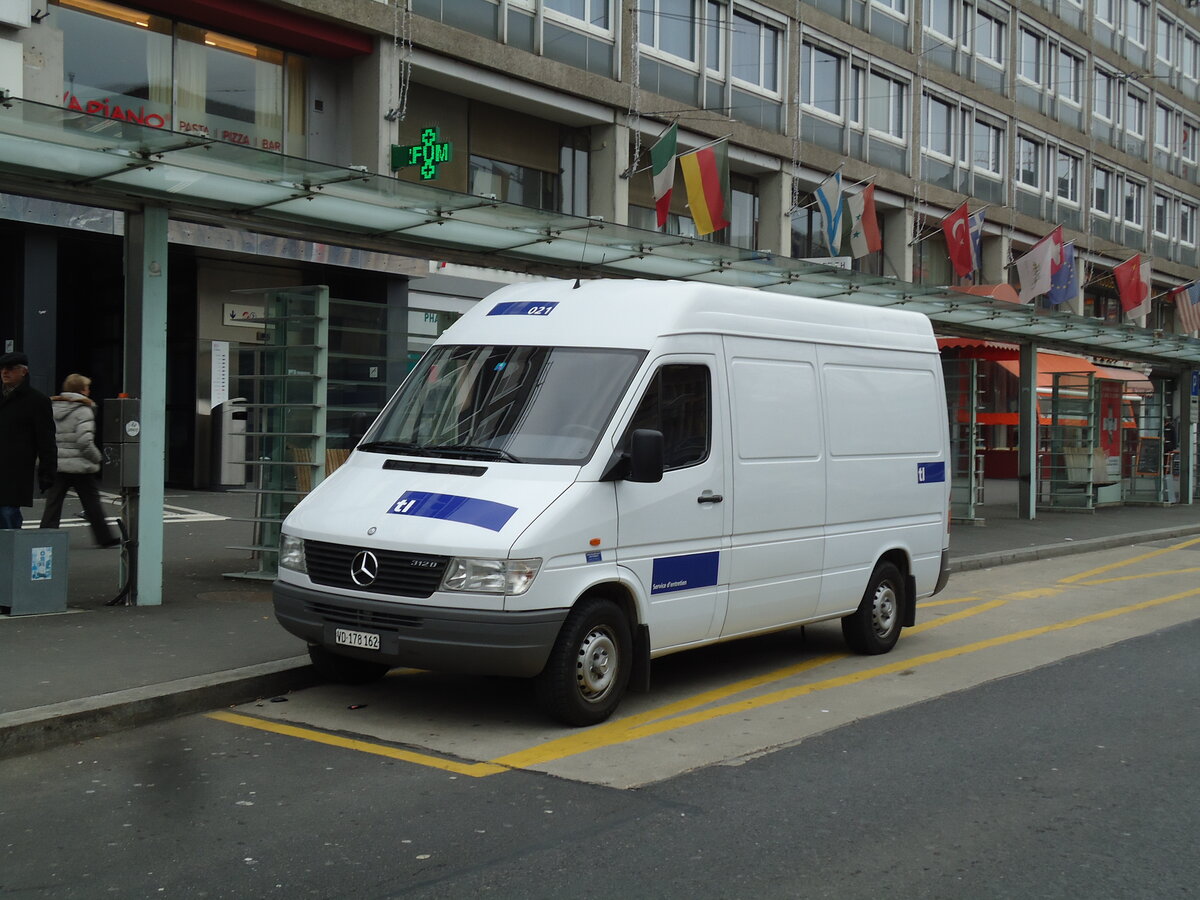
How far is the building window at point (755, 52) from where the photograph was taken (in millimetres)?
30516

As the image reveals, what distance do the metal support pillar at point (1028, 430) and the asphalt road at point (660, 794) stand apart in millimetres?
13877

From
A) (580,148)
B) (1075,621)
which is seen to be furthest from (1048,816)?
(580,148)

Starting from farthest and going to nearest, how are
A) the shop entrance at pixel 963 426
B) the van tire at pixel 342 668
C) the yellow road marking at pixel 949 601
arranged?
the shop entrance at pixel 963 426
the yellow road marking at pixel 949 601
the van tire at pixel 342 668

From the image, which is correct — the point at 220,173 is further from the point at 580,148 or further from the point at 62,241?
the point at 580,148

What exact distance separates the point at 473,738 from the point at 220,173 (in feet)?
16.3

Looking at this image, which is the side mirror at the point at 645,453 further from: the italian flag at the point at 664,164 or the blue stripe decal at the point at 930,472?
the italian flag at the point at 664,164

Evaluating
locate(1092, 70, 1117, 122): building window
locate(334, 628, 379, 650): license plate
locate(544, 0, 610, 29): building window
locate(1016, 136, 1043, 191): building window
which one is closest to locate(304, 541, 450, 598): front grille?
locate(334, 628, 379, 650): license plate

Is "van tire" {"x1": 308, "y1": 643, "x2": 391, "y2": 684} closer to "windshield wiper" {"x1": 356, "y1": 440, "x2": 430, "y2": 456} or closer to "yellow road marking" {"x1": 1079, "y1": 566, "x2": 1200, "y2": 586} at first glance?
"windshield wiper" {"x1": 356, "y1": 440, "x2": 430, "y2": 456}

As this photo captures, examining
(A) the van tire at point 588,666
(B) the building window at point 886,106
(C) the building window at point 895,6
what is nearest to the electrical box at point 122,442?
(A) the van tire at point 588,666

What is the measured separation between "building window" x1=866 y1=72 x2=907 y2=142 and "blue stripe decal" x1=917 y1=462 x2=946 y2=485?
2628cm

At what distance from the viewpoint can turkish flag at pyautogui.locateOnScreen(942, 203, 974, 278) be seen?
31000 millimetres

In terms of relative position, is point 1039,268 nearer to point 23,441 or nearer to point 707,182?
point 707,182

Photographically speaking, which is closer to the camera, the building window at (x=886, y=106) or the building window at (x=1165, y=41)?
the building window at (x=886, y=106)

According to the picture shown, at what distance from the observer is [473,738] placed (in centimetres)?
701
